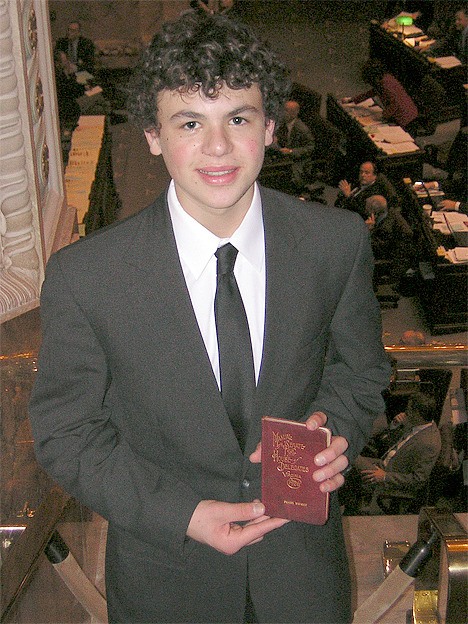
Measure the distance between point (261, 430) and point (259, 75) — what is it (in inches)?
35.3

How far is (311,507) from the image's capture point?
2.17m

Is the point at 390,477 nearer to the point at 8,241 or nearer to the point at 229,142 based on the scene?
the point at 8,241

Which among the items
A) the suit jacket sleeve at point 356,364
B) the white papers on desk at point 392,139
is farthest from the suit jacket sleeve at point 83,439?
the white papers on desk at point 392,139

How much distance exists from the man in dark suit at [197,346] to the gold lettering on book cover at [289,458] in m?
0.05

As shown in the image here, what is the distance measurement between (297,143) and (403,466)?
597 cm

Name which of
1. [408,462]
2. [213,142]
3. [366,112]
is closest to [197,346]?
[213,142]

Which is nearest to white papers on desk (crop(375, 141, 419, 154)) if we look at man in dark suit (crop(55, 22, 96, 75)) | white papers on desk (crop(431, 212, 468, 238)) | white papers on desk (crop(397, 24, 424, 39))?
white papers on desk (crop(431, 212, 468, 238))

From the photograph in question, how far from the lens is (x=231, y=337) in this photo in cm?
218

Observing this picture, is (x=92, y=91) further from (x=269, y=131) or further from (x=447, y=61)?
(x=269, y=131)

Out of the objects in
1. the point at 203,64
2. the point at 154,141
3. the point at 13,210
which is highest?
the point at 203,64

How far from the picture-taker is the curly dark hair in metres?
2.06

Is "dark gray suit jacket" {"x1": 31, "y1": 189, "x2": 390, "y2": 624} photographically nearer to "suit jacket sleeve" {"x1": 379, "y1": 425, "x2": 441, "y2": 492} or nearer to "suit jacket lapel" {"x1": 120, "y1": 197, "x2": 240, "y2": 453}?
"suit jacket lapel" {"x1": 120, "y1": 197, "x2": 240, "y2": 453}

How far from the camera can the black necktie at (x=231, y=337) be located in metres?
2.18

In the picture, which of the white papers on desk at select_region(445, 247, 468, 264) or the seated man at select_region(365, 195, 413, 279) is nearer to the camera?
the white papers on desk at select_region(445, 247, 468, 264)
